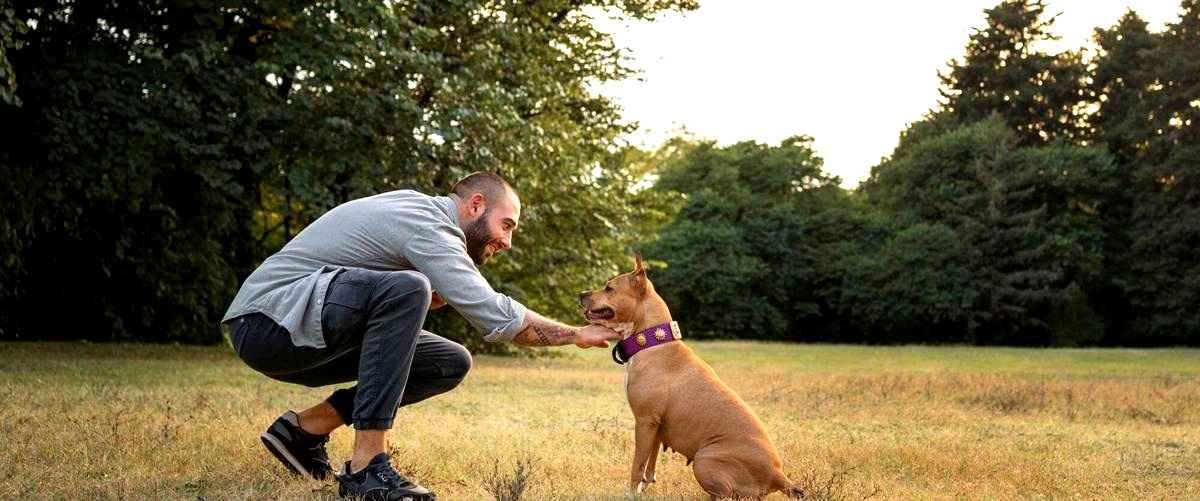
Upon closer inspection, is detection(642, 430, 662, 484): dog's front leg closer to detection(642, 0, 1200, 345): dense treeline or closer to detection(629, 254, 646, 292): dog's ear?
detection(629, 254, 646, 292): dog's ear

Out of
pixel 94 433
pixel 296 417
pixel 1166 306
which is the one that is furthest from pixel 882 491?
pixel 1166 306

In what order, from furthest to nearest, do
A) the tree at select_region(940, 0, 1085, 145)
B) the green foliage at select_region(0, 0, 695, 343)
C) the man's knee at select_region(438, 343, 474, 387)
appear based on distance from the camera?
the tree at select_region(940, 0, 1085, 145), the green foliage at select_region(0, 0, 695, 343), the man's knee at select_region(438, 343, 474, 387)

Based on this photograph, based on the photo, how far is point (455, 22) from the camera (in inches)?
642

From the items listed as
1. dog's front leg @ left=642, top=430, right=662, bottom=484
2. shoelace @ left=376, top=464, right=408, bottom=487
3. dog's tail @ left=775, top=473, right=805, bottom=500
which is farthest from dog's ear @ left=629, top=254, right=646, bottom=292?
shoelace @ left=376, top=464, right=408, bottom=487

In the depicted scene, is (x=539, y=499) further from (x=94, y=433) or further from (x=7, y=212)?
(x=7, y=212)

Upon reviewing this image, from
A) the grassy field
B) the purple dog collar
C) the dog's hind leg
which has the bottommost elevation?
the grassy field

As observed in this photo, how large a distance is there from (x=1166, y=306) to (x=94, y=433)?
40806mm

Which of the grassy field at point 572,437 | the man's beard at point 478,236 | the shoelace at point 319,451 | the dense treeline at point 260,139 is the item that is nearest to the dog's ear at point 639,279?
the man's beard at point 478,236

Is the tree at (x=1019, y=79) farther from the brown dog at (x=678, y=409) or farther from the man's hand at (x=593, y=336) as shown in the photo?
the man's hand at (x=593, y=336)

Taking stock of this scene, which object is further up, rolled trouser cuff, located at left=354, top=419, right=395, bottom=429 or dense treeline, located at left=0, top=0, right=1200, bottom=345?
dense treeline, located at left=0, top=0, right=1200, bottom=345

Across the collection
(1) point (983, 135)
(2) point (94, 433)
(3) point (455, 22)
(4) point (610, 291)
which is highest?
(1) point (983, 135)

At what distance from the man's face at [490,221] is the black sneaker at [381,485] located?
3.29ft

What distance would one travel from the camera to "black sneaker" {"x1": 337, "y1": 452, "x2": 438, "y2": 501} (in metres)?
4.41

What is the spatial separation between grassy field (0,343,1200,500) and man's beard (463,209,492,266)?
970mm
